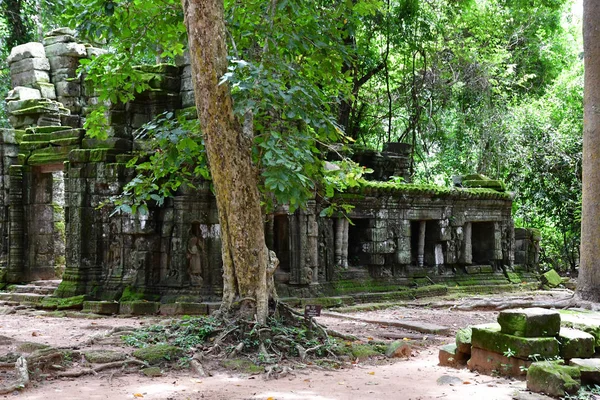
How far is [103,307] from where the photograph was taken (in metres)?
12.8

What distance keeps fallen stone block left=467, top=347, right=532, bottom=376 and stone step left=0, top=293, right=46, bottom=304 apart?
9.33m

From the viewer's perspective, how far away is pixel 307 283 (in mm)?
13773

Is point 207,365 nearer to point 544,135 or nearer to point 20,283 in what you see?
point 20,283

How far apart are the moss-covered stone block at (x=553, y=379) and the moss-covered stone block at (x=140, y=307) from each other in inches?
304

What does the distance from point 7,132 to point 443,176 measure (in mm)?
14255

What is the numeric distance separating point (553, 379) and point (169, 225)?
850 cm

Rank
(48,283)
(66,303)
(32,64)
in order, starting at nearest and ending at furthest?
1. (66,303)
2. (48,283)
3. (32,64)

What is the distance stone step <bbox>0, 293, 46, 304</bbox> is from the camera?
13969 millimetres

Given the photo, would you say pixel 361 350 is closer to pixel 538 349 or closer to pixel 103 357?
pixel 538 349

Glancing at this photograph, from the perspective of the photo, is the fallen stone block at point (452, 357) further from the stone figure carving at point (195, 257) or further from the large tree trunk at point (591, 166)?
the stone figure carving at point (195, 257)

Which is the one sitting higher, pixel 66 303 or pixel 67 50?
pixel 67 50

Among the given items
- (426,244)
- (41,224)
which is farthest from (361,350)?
(41,224)

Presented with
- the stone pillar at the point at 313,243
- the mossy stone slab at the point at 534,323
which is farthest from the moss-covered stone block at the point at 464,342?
the stone pillar at the point at 313,243

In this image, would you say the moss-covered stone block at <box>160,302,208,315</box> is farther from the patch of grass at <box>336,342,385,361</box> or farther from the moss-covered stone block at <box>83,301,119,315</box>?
the patch of grass at <box>336,342,385,361</box>
